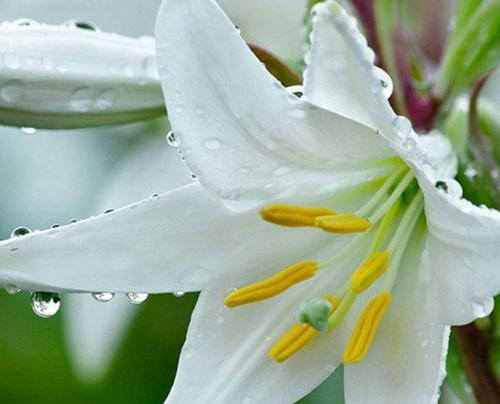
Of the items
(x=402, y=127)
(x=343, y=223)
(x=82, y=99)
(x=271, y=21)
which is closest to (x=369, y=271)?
(x=343, y=223)

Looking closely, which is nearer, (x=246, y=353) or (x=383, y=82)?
(x=383, y=82)

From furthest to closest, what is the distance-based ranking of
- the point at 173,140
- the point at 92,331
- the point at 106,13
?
the point at 106,13, the point at 92,331, the point at 173,140

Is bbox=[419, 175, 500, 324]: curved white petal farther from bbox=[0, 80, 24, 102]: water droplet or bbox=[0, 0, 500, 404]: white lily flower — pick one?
bbox=[0, 80, 24, 102]: water droplet

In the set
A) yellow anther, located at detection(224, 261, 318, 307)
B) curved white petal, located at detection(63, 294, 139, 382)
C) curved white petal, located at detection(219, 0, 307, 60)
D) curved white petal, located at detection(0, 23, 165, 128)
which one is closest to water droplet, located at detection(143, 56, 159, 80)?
curved white petal, located at detection(0, 23, 165, 128)

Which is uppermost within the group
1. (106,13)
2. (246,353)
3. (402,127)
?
(402,127)

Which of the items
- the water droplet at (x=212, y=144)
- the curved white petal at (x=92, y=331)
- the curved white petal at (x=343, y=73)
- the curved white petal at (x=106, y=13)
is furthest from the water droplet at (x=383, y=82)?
the curved white petal at (x=106, y=13)

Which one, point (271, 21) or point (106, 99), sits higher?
point (106, 99)

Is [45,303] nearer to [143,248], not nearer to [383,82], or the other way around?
[143,248]
